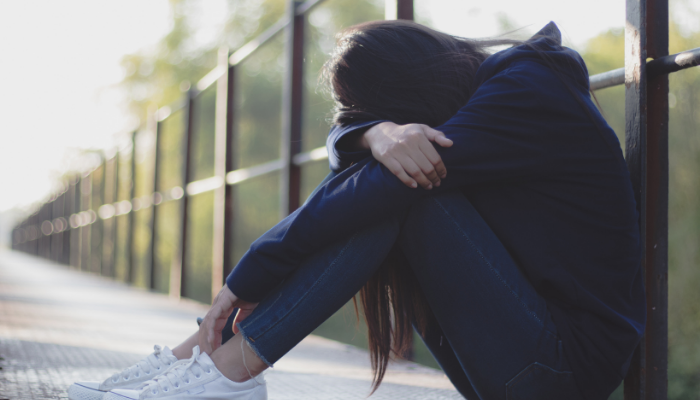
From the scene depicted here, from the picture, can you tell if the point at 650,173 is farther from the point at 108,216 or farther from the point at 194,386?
the point at 108,216

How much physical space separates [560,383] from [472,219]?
0.86ft

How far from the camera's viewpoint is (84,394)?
1.09m

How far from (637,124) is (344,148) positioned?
1.67ft

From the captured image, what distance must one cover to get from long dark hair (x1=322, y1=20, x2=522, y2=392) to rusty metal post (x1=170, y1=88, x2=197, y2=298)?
3521 mm

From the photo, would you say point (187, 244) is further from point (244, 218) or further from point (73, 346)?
point (244, 218)

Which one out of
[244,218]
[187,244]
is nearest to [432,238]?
[187,244]

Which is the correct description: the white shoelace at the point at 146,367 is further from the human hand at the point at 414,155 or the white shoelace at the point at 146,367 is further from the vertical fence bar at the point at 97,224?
the vertical fence bar at the point at 97,224

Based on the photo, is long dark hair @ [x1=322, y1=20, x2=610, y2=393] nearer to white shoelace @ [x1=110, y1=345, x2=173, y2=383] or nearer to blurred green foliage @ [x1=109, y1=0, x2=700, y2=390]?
white shoelace @ [x1=110, y1=345, x2=173, y2=383]

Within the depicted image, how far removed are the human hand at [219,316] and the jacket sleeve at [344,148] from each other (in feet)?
0.93

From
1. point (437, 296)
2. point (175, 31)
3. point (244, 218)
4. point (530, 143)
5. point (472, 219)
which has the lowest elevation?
point (244, 218)

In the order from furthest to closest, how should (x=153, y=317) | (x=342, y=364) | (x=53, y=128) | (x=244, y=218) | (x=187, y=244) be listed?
(x=53, y=128)
(x=244, y=218)
(x=187, y=244)
(x=153, y=317)
(x=342, y=364)

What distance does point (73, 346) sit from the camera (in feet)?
6.24

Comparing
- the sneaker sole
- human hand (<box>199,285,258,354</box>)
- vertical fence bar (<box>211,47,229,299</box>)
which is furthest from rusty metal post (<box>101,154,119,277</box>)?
human hand (<box>199,285,258,354</box>)

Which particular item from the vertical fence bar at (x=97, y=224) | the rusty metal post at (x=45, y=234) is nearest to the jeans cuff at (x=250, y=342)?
the vertical fence bar at (x=97, y=224)
